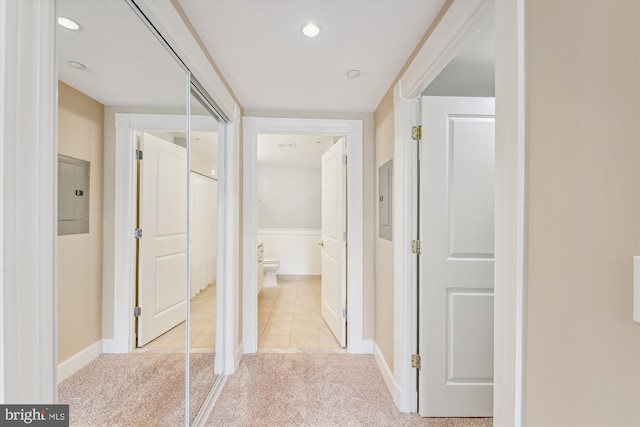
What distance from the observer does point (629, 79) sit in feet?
1.84

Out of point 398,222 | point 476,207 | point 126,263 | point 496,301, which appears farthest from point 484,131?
point 126,263

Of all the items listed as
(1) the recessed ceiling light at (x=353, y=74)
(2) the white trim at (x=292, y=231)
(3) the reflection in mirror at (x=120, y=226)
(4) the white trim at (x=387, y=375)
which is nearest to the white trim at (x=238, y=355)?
(3) the reflection in mirror at (x=120, y=226)

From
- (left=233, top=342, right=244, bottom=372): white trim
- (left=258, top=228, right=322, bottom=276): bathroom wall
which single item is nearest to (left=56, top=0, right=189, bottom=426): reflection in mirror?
(left=233, top=342, right=244, bottom=372): white trim

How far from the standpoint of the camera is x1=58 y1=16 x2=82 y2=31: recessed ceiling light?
741 millimetres

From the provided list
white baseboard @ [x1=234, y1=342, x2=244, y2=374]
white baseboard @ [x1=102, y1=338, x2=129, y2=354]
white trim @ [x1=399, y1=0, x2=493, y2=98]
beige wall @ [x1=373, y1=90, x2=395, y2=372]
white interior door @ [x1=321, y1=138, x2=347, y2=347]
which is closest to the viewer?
white baseboard @ [x1=102, y1=338, x2=129, y2=354]

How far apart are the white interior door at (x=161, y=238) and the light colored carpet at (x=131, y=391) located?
137mm

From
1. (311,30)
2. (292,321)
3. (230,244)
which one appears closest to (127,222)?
(230,244)

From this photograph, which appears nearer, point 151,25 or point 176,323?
point 151,25

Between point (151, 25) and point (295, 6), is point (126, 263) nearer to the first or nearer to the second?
point (151, 25)

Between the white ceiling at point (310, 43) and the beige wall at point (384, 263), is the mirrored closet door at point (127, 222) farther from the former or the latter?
the beige wall at point (384, 263)

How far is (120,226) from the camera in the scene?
1050mm

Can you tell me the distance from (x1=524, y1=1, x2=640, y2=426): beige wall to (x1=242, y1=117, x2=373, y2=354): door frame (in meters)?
1.85

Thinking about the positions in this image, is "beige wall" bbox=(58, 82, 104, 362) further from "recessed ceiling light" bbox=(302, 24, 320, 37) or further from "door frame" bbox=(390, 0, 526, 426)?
"door frame" bbox=(390, 0, 526, 426)

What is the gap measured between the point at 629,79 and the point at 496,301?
68 cm
